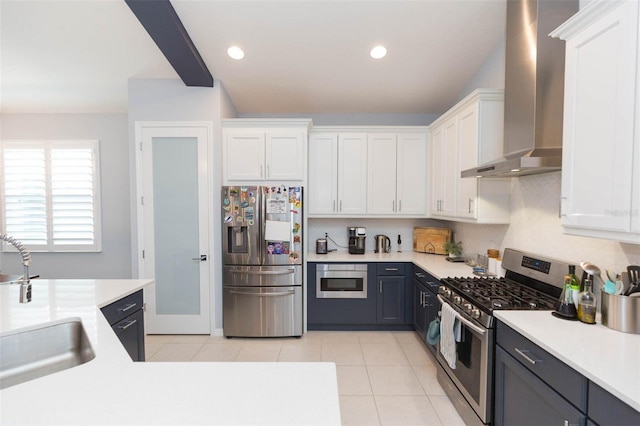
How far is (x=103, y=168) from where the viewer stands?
4.16m

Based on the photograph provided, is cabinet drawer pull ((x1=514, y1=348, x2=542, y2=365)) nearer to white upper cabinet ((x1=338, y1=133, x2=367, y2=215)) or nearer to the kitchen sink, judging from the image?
the kitchen sink

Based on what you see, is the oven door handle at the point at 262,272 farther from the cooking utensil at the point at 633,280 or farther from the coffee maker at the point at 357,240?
the cooking utensil at the point at 633,280

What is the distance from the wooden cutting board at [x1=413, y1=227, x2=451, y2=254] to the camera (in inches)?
148

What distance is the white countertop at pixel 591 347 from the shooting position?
1.05 metres

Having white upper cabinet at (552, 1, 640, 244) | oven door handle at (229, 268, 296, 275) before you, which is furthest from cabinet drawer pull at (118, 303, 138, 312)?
white upper cabinet at (552, 1, 640, 244)

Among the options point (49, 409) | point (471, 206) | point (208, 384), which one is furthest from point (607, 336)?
point (49, 409)

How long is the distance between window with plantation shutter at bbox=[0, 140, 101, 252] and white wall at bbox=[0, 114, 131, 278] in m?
0.11

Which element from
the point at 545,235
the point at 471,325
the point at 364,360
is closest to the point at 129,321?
the point at 364,360

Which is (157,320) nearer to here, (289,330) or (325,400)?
(289,330)

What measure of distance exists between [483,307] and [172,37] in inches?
127

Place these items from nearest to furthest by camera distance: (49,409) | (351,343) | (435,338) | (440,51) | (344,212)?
(49,409), (435,338), (440,51), (351,343), (344,212)

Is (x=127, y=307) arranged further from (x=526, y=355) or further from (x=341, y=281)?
(x=526, y=355)

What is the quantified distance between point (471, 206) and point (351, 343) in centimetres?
187

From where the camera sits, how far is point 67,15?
8.60 ft
